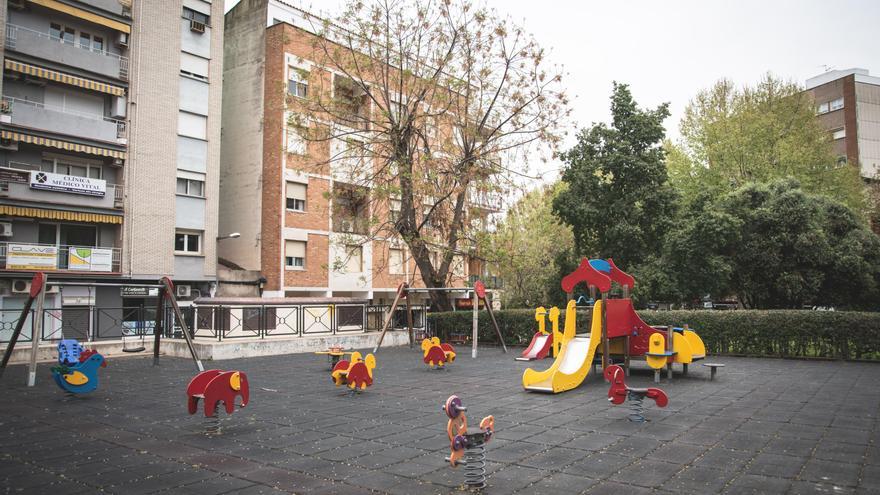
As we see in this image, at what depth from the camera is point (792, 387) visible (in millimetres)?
10320

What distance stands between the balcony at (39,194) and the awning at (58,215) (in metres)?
0.38

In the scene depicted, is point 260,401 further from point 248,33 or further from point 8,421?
point 248,33

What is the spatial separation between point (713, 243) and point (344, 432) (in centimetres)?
1873

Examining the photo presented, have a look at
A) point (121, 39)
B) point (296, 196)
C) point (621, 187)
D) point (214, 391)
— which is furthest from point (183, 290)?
point (214, 391)

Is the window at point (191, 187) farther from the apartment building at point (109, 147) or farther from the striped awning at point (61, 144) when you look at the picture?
the striped awning at point (61, 144)

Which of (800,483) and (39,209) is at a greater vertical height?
(39,209)

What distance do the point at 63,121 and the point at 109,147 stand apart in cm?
189

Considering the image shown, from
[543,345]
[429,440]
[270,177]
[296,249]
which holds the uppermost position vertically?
[270,177]

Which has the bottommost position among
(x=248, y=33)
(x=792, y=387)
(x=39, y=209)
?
(x=792, y=387)

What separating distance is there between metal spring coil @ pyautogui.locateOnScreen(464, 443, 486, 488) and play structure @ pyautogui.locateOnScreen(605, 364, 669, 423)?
10.8ft

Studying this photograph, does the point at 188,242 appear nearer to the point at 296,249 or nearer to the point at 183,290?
the point at 183,290

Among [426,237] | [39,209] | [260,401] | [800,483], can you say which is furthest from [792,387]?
[39,209]

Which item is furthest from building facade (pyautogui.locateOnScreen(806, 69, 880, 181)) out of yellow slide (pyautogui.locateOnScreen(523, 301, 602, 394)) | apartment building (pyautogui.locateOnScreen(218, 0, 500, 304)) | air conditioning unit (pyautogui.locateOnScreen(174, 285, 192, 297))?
air conditioning unit (pyautogui.locateOnScreen(174, 285, 192, 297))

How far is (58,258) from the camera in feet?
78.7
